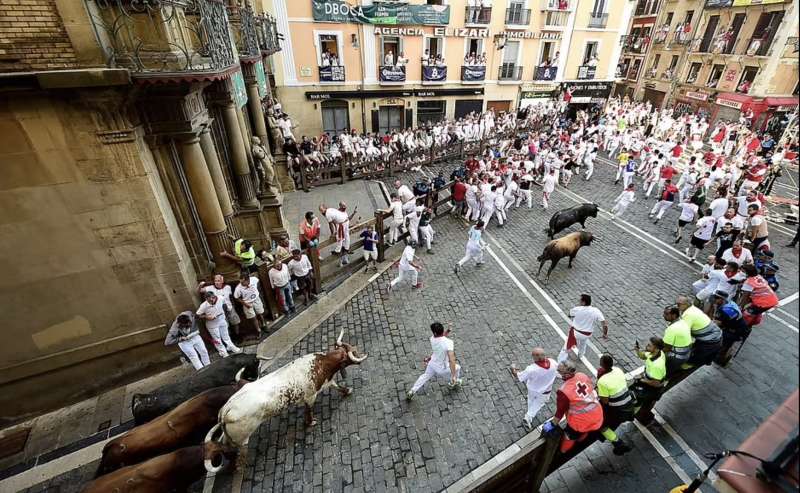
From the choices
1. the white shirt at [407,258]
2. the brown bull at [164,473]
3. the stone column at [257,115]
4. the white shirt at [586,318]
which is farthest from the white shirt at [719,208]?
the stone column at [257,115]

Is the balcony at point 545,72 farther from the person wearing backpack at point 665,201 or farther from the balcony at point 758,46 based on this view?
the person wearing backpack at point 665,201

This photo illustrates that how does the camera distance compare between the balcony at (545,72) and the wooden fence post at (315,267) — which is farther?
the balcony at (545,72)

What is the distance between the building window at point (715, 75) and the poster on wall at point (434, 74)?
2056 centimetres

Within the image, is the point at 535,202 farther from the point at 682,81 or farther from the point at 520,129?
the point at 682,81

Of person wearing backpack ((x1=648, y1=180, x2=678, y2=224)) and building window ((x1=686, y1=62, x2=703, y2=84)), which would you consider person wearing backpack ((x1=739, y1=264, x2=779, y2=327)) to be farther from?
building window ((x1=686, y1=62, x2=703, y2=84))

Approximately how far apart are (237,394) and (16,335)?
4.53m

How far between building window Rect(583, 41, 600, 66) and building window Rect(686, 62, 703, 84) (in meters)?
8.69

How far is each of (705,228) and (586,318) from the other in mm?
6730

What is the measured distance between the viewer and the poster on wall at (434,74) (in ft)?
82.0

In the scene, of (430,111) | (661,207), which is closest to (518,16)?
(430,111)

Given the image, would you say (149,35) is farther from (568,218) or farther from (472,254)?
(568,218)

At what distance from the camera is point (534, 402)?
21.0 ft

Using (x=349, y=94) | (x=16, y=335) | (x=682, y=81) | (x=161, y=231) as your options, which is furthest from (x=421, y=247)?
(x=682, y=81)

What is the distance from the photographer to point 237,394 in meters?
5.93
